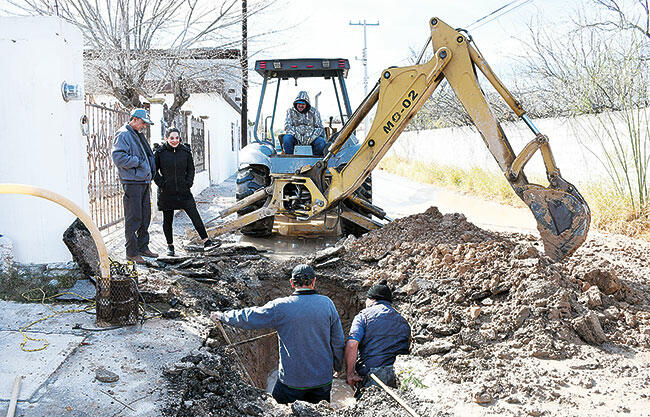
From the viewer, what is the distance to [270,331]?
257 inches

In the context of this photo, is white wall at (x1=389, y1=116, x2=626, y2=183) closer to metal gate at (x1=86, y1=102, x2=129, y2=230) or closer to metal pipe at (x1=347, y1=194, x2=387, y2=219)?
metal pipe at (x1=347, y1=194, x2=387, y2=219)

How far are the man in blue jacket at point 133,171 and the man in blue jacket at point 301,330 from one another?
103 inches

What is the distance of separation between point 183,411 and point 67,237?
317 centimetres

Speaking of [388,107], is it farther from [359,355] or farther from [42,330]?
[42,330]

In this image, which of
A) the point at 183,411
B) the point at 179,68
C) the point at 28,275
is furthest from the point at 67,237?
the point at 179,68

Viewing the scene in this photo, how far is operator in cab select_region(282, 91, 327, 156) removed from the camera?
8.91 m

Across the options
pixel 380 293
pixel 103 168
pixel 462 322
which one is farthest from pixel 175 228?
pixel 462 322

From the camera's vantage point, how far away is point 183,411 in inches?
133

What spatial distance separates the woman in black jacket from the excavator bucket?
13.9ft

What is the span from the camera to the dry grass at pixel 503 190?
8.93 metres

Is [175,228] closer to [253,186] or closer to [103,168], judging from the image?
[103,168]

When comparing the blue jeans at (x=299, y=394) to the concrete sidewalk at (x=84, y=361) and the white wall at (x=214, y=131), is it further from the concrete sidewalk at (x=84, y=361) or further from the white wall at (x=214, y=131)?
the white wall at (x=214, y=131)

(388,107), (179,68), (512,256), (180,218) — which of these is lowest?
(180,218)

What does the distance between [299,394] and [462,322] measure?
1.51m
